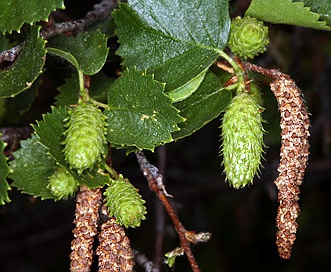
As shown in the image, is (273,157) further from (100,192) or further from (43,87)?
(100,192)

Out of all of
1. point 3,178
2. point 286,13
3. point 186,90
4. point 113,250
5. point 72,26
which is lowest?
point 113,250

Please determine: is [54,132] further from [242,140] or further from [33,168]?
[242,140]

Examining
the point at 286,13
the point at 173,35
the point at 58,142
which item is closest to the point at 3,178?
the point at 58,142

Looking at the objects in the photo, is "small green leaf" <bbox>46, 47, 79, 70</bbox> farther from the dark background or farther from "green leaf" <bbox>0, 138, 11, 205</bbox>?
the dark background

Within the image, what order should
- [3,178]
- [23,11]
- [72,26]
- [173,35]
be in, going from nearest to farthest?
[3,178] → [23,11] → [173,35] → [72,26]

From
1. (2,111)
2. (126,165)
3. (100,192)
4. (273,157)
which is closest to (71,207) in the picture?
(126,165)

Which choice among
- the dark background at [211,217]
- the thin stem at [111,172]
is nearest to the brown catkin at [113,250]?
the thin stem at [111,172]

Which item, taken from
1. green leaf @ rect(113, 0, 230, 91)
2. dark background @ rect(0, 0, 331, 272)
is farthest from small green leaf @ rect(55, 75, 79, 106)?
dark background @ rect(0, 0, 331, 272)
